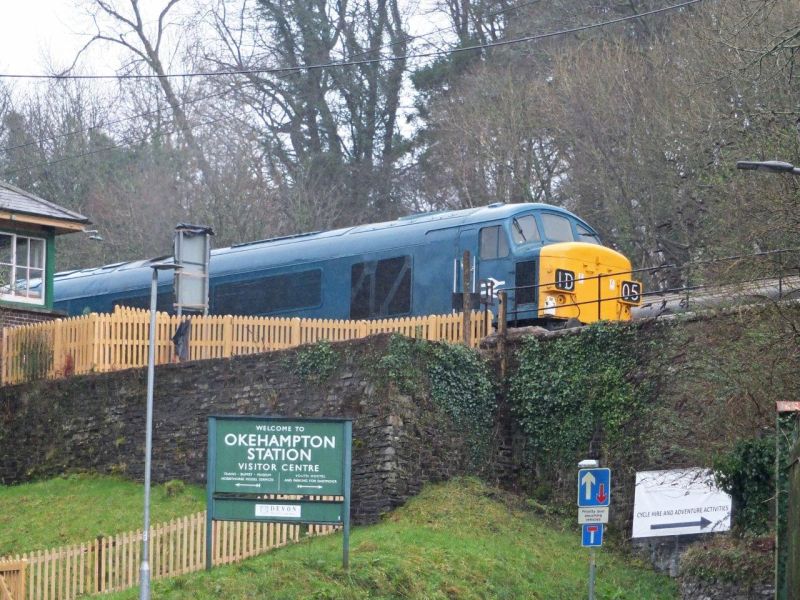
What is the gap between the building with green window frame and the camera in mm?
32656

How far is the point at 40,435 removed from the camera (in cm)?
3025

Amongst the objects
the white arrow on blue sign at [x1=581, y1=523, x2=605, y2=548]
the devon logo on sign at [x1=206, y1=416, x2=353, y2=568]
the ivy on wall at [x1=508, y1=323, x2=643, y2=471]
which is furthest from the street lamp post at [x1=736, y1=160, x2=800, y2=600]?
the ivy on wall at [x1=508, y1=323, x2=643, y2=471]

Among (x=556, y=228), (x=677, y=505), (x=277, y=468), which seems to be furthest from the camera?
(x=556, y=228)

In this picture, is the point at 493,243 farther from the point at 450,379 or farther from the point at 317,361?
the point at 317,361

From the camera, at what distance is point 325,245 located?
3183cm

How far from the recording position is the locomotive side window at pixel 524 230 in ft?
96.2

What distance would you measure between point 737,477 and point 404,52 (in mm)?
34956

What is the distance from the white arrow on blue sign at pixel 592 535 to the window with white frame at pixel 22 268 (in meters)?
17.1

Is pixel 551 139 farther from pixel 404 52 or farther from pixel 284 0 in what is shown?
pixel 284 0

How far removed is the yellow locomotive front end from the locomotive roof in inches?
55.0

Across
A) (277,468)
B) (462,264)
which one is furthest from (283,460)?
(462,264)

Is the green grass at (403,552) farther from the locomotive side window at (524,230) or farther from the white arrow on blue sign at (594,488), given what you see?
the locomotive side window at (524,230)

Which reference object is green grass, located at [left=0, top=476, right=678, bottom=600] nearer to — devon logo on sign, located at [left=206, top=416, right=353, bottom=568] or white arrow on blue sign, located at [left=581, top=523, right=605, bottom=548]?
devon logo on sign, located at [left=206, top=416, right=353, bottom=568]

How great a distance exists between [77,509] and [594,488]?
10814mm
